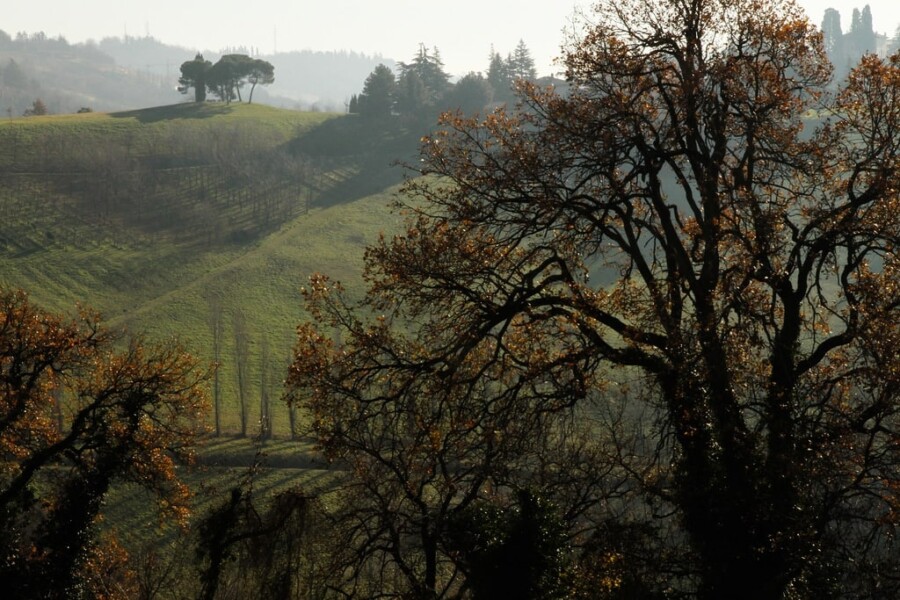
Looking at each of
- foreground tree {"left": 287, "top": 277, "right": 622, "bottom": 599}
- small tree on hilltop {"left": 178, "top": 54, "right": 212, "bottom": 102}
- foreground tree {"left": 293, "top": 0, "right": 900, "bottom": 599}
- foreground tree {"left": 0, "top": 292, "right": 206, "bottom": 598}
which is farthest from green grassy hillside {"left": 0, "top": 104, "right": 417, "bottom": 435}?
foreground tree {"left": 293, "top": 0, "right": 900, "bottom": 599}

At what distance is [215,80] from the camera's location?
148 meters

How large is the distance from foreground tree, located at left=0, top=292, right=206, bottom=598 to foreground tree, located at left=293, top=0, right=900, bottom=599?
28.4ft

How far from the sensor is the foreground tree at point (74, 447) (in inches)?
791

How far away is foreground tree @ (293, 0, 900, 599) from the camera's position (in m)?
12.9

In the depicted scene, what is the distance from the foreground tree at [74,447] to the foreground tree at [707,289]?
8.66 m


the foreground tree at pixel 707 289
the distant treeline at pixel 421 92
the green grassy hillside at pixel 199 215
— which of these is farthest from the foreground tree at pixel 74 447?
the distant treeline at pixel 421 92

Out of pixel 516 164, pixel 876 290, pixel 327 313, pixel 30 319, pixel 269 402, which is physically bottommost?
pixel 269 402

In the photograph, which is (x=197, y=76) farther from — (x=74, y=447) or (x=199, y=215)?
(x=74, y=447)

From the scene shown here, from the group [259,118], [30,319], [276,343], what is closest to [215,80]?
[259,118]

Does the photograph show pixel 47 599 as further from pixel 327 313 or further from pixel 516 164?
pixel 516 164

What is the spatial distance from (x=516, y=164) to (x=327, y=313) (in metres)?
3.78

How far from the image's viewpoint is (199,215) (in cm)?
10106

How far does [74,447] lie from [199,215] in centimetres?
8284

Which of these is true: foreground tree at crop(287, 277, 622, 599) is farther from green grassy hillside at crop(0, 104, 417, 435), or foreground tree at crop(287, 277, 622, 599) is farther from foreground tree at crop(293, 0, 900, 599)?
green grassy hillside at crop(0, 104, 417, 435)
